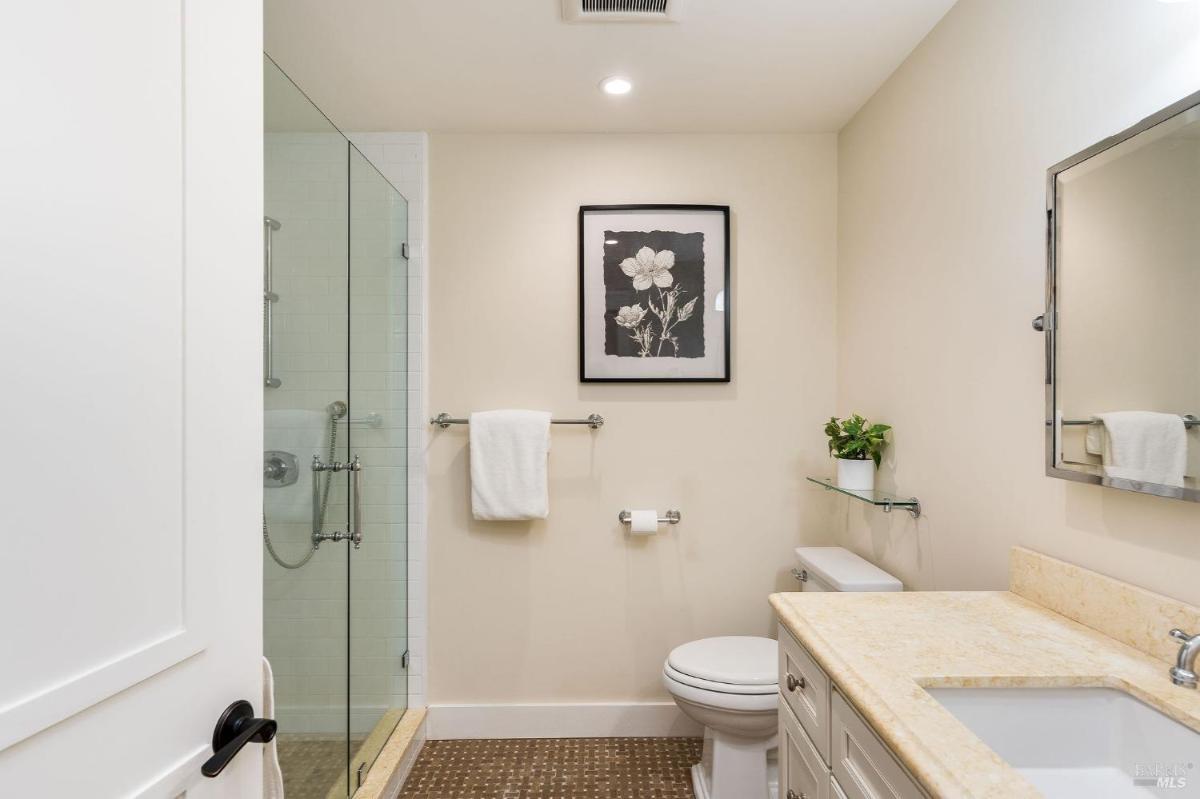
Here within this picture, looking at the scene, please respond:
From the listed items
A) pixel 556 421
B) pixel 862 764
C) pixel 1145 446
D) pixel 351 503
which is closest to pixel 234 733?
pixel 862 764

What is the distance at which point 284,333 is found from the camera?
1470mm

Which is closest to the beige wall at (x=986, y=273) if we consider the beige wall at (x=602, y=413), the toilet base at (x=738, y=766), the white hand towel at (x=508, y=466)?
the beige wall at (x=602, y=413)

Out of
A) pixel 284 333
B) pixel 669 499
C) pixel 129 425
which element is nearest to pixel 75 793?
pixel 129 425

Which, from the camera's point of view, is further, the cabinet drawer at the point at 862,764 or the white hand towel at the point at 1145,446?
the white hand towel at the point at 1145,446

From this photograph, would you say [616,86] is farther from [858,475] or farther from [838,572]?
[838,572]

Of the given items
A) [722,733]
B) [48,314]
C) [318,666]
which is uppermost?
[48,314]

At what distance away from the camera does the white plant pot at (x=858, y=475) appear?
198cm

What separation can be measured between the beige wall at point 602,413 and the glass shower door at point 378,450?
135mm

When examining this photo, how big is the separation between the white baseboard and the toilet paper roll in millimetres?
691

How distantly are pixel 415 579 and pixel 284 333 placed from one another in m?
1.23

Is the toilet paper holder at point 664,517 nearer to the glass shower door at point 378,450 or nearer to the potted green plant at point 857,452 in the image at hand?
the potted green plant at point 857,452

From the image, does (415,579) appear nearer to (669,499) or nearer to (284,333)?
(669,499)

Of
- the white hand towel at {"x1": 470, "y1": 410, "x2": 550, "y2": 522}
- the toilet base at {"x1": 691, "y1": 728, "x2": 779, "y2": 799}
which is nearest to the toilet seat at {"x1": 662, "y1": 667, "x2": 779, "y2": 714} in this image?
the toilet base at {"x1": 691, "y1": 728, "x2": 779, "y2": 799}

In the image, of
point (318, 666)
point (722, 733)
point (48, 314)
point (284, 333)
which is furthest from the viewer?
point (722, 733)
